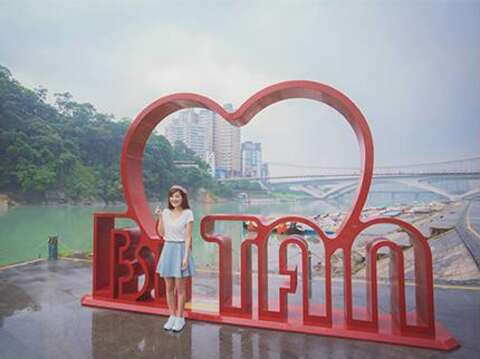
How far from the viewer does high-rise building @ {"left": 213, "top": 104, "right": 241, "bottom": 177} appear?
113ft

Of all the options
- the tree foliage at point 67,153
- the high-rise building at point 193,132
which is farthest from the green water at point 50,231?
the high-rise building at point 193,132

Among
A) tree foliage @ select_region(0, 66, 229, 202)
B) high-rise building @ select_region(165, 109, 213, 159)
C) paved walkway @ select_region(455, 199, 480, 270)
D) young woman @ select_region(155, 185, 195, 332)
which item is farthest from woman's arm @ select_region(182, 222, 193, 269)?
high-rise building @ select_region(165, 109, 213, 159)

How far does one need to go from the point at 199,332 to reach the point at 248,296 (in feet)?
1.87

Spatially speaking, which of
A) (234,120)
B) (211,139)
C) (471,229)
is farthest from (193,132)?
(234,120)

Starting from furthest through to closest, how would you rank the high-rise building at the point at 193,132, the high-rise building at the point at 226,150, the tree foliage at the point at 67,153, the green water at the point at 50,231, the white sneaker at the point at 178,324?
1. the high-rise building at the point at 193,132
2. the high-rise building at the point at 226,150
3. the tree foliage at the point at 67,153
4. the green water at the point at 50,231
5. the white sneaker at the point at 178,324

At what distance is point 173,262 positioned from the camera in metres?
2.80

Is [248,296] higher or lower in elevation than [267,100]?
lower

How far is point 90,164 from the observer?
2953 centimetres

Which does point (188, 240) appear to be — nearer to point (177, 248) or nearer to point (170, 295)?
point (177, 248)

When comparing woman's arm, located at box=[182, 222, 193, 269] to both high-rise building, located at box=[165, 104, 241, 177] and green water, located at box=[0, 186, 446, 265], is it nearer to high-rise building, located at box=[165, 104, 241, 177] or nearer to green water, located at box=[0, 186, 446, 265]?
green water, located at box=[0, 186, 446, 265]

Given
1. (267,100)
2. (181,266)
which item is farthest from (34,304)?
(267,100)

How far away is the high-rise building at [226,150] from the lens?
34500 mm

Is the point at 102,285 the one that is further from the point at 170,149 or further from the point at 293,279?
the point at 170,149

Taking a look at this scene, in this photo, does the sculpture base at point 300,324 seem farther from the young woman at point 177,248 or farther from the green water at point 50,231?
the green water at point 50,231
